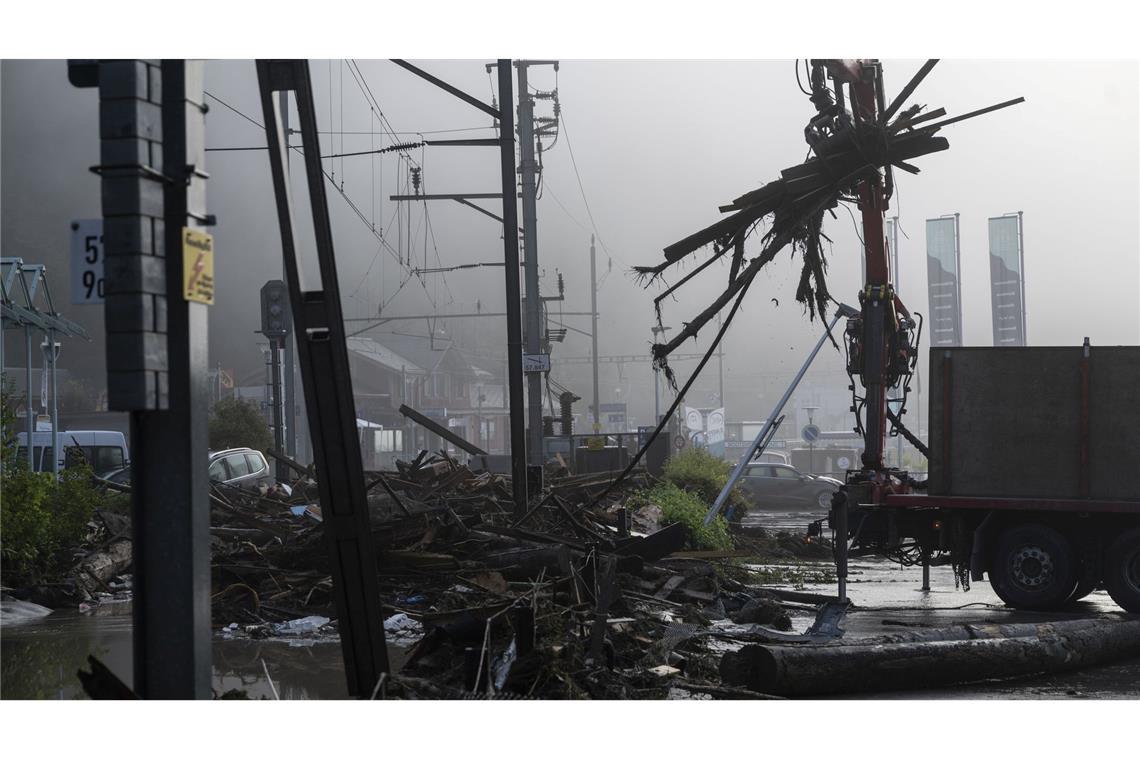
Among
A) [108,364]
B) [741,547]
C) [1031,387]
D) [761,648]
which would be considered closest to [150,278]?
[108,364]

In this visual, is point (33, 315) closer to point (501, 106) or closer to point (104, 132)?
point (501, 106)

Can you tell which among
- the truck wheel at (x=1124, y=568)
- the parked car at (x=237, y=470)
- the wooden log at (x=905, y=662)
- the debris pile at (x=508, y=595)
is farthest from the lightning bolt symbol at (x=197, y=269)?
the parked car at (x=237, y=470)

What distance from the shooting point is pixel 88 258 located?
586cm

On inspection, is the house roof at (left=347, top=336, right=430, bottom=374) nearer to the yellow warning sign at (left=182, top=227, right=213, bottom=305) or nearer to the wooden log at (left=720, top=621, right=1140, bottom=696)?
the wooden log at (left=720, top=621, right=1140, bottom=696)

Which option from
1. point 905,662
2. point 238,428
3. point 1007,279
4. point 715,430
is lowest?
point 715,430

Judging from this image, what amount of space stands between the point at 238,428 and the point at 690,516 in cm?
1844

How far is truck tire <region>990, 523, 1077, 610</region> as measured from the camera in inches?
535

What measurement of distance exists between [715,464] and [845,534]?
15.3 m

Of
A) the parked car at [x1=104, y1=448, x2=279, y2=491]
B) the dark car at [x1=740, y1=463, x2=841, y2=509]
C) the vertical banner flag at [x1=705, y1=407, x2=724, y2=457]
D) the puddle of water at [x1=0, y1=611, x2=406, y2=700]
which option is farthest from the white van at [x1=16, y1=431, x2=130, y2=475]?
the vertical banner flag at [x1=705, y1=407, x2=724, y2=457]

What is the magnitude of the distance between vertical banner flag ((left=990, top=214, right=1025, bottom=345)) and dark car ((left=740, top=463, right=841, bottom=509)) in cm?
729

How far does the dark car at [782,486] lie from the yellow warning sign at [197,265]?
3272 centimetres

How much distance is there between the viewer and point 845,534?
13.7m

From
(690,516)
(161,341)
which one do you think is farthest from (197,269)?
(690,516)

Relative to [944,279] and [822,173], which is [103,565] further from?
[944,279]
